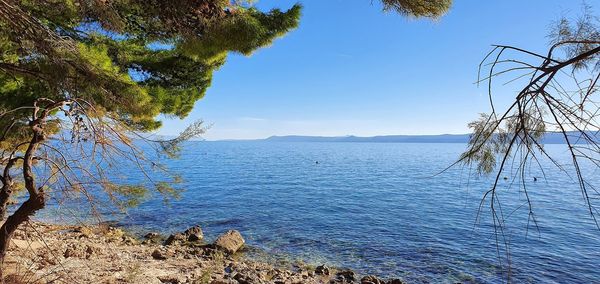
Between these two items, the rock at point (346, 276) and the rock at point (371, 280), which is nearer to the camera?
the rock at point (371, 280)

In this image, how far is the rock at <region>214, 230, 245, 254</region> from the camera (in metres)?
14.6

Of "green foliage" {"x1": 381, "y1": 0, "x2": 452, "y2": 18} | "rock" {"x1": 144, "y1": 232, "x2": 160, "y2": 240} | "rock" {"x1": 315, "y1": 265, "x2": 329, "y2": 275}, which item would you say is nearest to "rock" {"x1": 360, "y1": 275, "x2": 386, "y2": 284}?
"rock" {"x1": 315, "y1": 265, "x2": 329, "y2": 275}

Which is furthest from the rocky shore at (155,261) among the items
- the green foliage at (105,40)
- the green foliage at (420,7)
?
the green foliage at (420,7)

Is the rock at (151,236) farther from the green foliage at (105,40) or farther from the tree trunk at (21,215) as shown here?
the tree trunk at (21,215)

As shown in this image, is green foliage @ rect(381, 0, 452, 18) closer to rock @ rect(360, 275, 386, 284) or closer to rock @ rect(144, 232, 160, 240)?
rock @ rect(360, 275, 386, 284)

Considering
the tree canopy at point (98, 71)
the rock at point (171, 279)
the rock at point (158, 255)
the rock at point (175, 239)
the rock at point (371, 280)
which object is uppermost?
the tree canopy at point (98, 71)

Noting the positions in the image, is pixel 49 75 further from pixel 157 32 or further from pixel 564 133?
pixel 564 133

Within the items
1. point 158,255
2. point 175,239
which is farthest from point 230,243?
point 158,255

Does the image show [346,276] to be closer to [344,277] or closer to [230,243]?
[344,277]

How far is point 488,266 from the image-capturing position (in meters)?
13.6

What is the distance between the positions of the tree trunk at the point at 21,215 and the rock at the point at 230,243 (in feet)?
35.1

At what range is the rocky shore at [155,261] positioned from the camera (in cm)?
821

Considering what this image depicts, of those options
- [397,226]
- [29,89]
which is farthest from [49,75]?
[397,226]

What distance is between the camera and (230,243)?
15.0m
